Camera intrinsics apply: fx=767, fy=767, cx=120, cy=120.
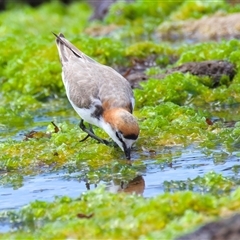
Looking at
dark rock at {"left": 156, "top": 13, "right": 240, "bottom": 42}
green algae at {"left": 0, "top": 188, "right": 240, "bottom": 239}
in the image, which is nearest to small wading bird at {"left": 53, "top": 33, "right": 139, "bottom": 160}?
green algae at {"left": 0, "top": 188, "right": 240, "bottom": 239}

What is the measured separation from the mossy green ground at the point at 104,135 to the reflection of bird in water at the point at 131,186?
22cm

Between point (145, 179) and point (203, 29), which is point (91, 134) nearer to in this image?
point (145, 179)

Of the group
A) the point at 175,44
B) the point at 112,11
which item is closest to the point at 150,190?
the point at 175,44

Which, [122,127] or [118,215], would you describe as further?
[122,127]

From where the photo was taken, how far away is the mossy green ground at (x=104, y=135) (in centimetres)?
738

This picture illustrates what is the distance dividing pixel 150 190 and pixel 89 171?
129 centimetres

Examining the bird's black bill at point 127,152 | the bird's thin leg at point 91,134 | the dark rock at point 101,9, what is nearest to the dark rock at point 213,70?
the bird's thin leg at point 91,134

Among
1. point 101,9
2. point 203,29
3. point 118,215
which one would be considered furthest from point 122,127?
point 101,9

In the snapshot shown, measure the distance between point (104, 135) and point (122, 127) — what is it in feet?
5.03

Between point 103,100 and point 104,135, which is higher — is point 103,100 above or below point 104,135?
above

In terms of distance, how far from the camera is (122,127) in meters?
9.36

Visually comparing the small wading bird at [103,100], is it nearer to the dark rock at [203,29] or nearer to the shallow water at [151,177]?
the shallow water at [151,177]

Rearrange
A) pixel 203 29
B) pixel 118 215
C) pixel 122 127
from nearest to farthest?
1. pixel 118 215
2. pixel 122 127
3. pixel 203 29

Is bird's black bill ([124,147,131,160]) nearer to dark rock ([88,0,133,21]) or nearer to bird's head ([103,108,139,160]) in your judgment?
bird's head ([103,108,139,160])
